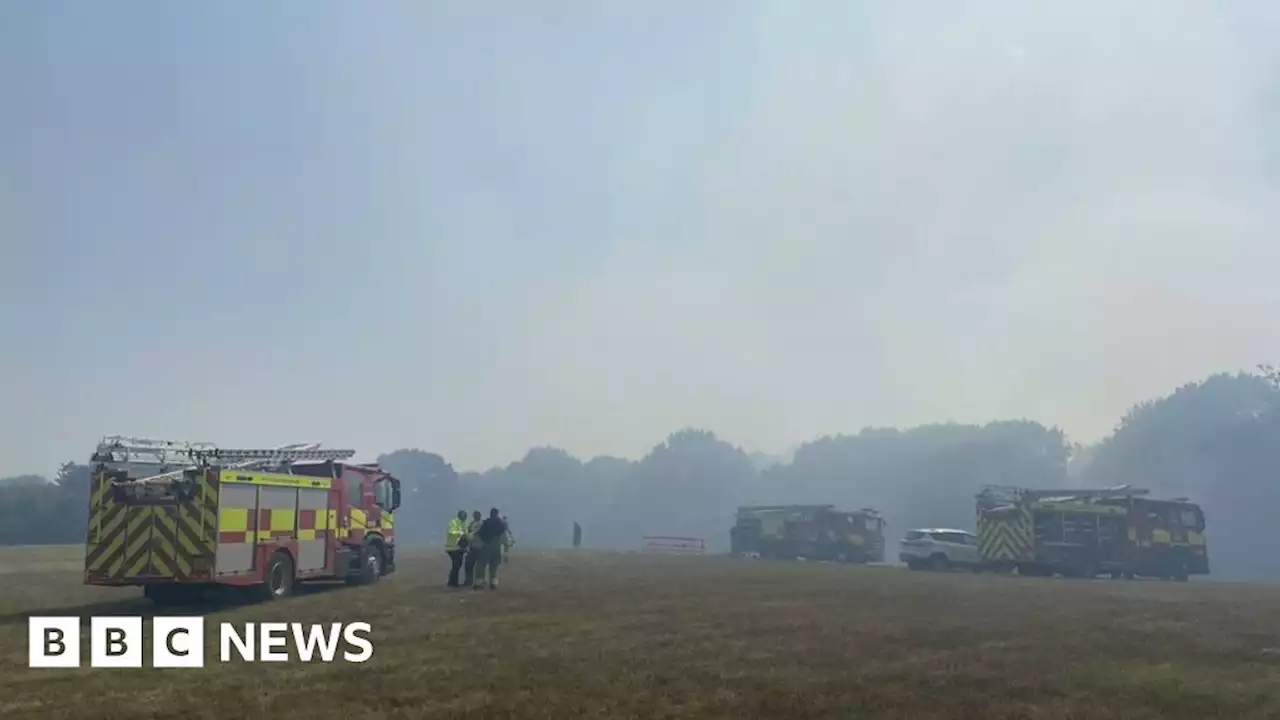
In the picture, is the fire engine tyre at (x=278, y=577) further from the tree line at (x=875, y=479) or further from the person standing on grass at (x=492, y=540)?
the tree line at (x=875, y=479)

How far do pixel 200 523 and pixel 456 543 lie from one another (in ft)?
23.5

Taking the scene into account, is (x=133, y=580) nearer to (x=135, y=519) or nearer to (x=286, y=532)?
(x=135, y=519)

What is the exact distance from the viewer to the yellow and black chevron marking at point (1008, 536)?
35594 millimetres

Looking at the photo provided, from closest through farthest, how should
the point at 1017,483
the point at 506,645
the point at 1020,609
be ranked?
1. the point at 506,645
2. the point at 1020,609
3. the point at 1017,483

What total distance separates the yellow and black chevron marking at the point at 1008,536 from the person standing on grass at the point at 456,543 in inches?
801

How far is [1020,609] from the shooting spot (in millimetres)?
19688

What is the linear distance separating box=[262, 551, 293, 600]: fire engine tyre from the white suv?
80.8ft

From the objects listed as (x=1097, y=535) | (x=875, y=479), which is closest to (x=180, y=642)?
(x=1097, y=535)

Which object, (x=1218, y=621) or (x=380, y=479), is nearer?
(x=1218, y=621)

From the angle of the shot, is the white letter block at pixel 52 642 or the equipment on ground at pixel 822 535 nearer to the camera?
the white letter block at pixel 52 642

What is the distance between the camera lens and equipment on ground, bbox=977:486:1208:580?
34844mm

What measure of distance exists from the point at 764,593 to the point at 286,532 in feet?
32.9

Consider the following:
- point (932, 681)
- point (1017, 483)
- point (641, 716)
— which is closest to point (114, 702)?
point (641, 716)

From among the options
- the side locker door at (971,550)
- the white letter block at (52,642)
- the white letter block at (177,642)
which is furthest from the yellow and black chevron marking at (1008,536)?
the white letter block at (52,642)
